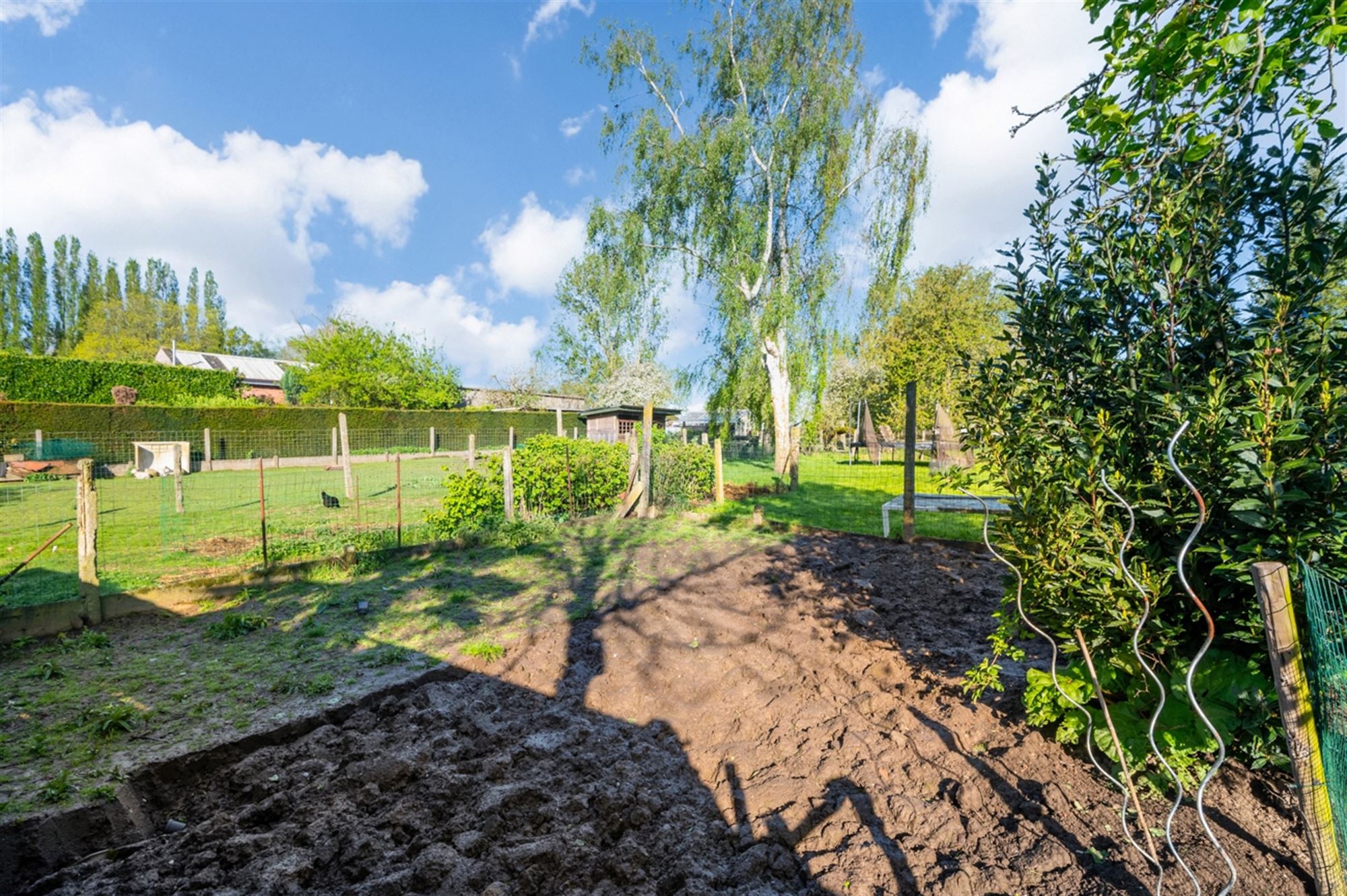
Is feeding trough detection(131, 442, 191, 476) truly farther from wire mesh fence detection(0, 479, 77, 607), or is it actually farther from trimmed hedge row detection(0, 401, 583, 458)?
wire mesh fence detection(0, 479, 77, 607)

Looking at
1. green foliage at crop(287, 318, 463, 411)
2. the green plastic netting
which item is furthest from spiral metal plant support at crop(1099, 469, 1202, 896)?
green foliage at crop(287, 318, 463, 411)

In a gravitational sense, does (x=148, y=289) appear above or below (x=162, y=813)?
above

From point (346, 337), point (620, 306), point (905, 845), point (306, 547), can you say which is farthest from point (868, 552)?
point (346, 337)

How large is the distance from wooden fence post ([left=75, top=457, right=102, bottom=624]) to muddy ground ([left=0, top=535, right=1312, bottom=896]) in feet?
9.13

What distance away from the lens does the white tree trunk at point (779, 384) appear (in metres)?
16.5

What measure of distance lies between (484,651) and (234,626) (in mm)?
2036

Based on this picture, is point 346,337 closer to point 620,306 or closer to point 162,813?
point 620,306

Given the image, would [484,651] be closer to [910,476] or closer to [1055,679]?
[1055,679]

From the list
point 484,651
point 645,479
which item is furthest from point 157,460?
point 484,651

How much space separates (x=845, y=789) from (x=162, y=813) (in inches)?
114

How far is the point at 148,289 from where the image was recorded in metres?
61.2

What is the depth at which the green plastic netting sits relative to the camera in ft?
5.92

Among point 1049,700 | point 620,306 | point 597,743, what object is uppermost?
point 620,306

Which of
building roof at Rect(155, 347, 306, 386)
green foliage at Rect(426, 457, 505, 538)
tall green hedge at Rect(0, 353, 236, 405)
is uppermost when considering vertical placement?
building roof at Rect(155, 347, 306, 386)
